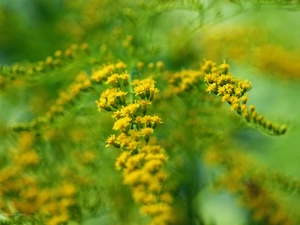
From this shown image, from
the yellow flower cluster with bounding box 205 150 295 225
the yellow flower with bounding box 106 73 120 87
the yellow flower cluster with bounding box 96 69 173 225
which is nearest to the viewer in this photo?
the yellow flower cluster with bounding box 96 69 173 225

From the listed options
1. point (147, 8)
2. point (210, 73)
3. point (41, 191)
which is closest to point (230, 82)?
point (210, 73)

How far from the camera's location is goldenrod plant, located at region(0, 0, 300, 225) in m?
0.72

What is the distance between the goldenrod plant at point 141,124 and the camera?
2.36 feet

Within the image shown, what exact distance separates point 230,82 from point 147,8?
0.30m

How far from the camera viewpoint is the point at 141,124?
0.71m

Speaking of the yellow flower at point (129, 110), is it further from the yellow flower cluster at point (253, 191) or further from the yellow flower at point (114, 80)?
the yellow flower cluster at point (253, 191)

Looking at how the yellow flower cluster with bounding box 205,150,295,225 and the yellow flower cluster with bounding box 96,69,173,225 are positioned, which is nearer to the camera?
the yellow flower cluster with bounding box 96,69,173,225

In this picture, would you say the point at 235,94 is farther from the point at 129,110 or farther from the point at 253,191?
the point at 253,191

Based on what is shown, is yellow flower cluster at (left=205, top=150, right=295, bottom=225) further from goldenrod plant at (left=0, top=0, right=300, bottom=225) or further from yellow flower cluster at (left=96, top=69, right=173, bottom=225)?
yellow flower cluster at (left=96, top=69, right=173, bottom=225)

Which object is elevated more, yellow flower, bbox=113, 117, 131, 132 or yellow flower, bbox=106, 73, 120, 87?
yellow flower, bbox=106, 73, 120, 87

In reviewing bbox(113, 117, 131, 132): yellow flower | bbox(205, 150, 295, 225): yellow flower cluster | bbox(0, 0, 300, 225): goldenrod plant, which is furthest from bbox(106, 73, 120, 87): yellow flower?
bbox(205, 150, 295, 225): yellow flower cluster

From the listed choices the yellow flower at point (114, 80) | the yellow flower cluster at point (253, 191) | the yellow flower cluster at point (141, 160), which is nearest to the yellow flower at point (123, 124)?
the yellow flower cluster at point (141, 160)

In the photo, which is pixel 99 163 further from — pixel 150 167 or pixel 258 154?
pixel 258 154

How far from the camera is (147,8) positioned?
94 cm
